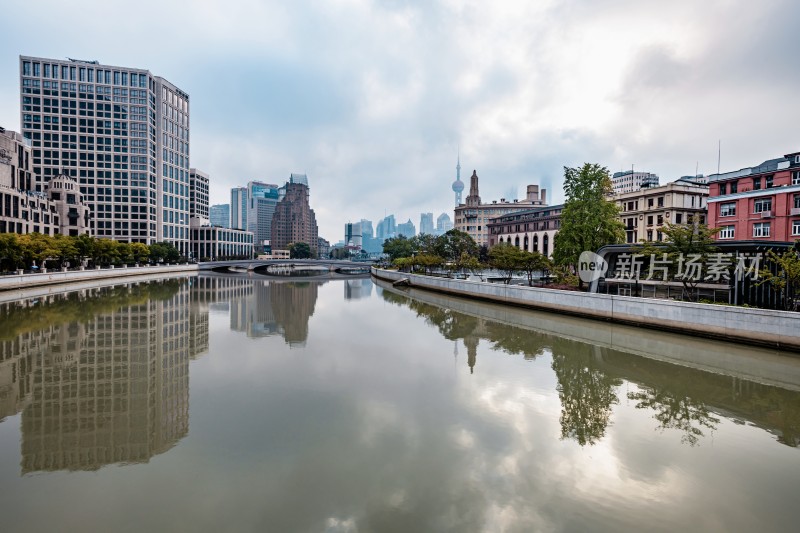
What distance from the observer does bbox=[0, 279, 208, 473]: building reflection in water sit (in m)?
9.85

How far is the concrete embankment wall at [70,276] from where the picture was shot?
43.4 meters

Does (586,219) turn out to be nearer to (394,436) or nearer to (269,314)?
(269,314)

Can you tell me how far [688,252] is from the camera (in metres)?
26.6

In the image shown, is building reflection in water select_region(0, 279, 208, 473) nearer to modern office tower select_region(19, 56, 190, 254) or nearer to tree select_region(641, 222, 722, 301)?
tree select_region(641, 222, 722, 301)

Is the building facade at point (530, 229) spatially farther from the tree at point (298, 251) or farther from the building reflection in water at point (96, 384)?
the tree at point (298, 251)

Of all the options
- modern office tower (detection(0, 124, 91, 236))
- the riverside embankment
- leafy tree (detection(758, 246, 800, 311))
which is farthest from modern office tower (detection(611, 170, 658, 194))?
modern office tower (detection(0, 124, 91, 236))

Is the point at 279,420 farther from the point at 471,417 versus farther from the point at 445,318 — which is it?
the point at 445,318

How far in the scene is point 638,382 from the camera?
1588 cm

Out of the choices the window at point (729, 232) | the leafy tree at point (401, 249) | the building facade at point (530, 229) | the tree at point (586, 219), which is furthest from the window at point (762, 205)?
the leafy tree at point (401, 249)

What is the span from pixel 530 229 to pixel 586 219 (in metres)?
59.5

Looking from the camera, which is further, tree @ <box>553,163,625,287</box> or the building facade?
the building facade

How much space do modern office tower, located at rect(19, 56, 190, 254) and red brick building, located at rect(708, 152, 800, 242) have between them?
115 m

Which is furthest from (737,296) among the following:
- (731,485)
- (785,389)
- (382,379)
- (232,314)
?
(232,314)

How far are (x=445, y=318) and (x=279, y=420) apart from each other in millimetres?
22100
